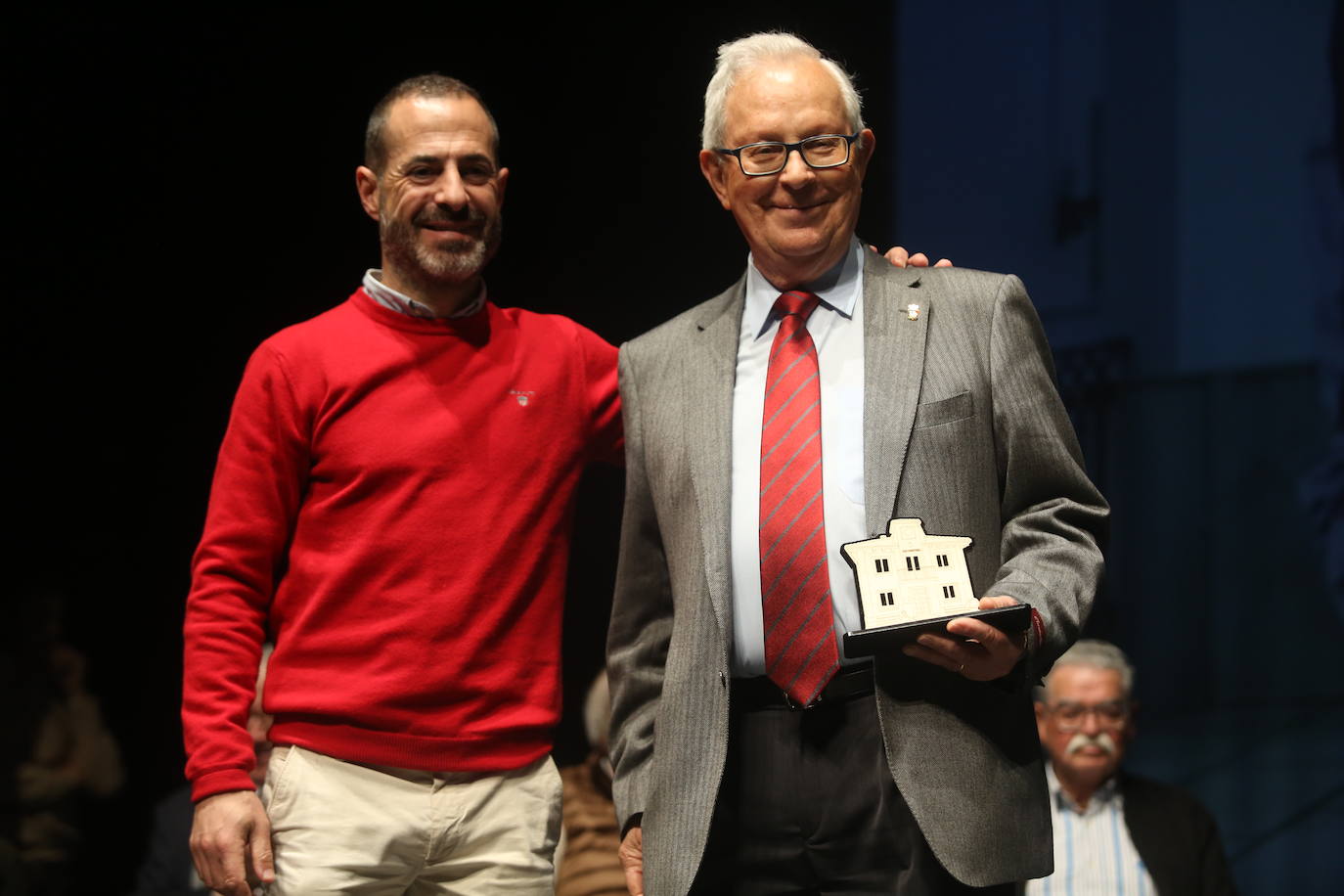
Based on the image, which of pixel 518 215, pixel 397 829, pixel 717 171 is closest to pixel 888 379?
pixel 717 171

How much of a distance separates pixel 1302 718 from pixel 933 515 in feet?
8.47

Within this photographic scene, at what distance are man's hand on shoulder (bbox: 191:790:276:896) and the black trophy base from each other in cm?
86

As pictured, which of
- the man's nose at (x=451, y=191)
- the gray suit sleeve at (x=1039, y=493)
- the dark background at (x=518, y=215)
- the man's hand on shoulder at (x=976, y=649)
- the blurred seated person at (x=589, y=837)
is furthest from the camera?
the dark background at (x=518, y=215)

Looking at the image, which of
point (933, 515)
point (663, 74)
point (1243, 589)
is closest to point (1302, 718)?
point (1243, 589)

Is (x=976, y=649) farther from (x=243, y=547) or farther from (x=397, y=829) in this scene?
(x=243, y=547)

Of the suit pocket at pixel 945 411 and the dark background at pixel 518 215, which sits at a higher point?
the dark background at pixel 518 215

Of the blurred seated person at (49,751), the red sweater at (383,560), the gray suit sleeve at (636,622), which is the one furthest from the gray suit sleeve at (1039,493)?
the blurred seated person at (49,751)

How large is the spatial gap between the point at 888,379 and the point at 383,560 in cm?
73

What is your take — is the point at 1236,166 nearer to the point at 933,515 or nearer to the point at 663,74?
the point at 663,74

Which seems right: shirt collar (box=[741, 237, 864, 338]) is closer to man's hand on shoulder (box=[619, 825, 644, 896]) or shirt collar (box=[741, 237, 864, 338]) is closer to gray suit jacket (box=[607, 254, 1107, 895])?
gray suit jacket (box=[607, 254, 1107, 895])

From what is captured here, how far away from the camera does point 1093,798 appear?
11.8 feet

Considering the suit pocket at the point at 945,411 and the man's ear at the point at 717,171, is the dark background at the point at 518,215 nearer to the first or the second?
the man's ear at the point at 717,171

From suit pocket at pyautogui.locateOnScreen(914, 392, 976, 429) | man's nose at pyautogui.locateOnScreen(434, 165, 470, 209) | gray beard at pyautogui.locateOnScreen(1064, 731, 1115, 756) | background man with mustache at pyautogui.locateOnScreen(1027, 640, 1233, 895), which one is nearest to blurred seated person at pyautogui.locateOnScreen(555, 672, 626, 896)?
background man with mustache at pyautogui.locateOnScreen(1027, 640, 1233, 895)

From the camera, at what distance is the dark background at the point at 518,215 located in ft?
13.0
